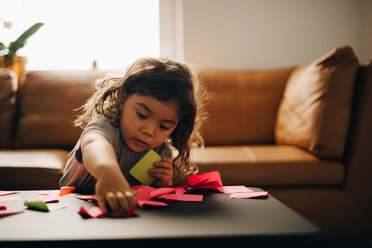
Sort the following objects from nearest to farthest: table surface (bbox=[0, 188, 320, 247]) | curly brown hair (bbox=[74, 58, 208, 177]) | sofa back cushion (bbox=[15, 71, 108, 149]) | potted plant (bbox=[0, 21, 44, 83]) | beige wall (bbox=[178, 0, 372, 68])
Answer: table surface (bbox=[0, 188, 320, 247]) → curly brown hair (bbox=[74, 58, 208, 177]) → sofa back cushion (bbox=[15, 71, 108, 149]) → potted plant (bbox=[0, 21, 44, 83]) → beige wall (bbox=[178, 0, 372, 68])

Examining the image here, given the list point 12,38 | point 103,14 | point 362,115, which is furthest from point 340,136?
point 12,38

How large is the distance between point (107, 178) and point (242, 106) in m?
1.61

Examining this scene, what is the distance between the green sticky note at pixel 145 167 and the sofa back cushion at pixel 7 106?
152cm

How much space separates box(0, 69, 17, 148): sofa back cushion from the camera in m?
2.02

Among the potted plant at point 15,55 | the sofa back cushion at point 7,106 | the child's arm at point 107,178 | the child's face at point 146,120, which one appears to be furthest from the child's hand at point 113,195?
the potted plant at point 15,55

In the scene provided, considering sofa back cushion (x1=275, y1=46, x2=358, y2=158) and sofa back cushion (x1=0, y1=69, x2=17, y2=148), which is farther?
sofa back cushion (x1=0, y1=69, x2=17, y2=148)

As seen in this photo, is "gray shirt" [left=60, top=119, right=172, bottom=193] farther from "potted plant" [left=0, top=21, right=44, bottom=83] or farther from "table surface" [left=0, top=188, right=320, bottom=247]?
"potted plant" [left=0, top=21, right=44, bottom=83]

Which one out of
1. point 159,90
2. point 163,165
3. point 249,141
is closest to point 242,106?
point 249,141

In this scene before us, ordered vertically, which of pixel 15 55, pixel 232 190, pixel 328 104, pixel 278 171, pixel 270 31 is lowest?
pixel 278 171

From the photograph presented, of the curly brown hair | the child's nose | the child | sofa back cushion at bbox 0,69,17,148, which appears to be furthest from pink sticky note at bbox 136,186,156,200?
sofa back cushion at bbox 0,69,17,148

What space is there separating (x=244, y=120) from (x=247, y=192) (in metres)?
1.37

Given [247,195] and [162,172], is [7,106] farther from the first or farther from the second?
[247,195]

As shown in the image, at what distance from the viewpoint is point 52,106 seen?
206cm

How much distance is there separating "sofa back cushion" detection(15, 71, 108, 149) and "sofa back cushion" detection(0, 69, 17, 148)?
6 cm
